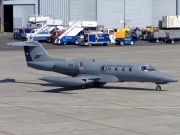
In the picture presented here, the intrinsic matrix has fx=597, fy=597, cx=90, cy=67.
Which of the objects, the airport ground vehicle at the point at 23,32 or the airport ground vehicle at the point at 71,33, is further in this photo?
the airport ground vehicle at the point at 23,32

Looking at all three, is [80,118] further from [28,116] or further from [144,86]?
[144,86]

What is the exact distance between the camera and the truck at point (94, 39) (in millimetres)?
88875

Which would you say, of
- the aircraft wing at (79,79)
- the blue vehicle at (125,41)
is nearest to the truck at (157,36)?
the blue vehicle at (125,41)

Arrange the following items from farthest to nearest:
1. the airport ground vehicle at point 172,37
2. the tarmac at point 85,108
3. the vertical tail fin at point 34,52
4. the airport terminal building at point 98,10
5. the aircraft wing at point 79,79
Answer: the airport terminal building at point 98,10 < the airport ground vehicle at point 172,37 < the vertical tail fin at point 34,52 < the aircraft wing at point 79,79 < the tarmac at point 85,108

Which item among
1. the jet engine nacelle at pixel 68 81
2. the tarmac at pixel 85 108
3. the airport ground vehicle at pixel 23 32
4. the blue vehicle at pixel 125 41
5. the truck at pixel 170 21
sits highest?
the truck at pixel 170 21

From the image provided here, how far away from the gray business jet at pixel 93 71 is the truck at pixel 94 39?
43.6 metres

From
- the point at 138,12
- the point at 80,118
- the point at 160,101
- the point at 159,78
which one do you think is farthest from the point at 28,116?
the point at 138,12

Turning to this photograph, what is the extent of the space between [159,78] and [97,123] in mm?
12087

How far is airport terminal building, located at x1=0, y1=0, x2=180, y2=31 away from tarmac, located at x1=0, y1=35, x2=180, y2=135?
192 feet

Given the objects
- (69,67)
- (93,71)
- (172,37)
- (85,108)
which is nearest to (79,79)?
(93,71)

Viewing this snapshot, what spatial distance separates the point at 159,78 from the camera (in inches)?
1609

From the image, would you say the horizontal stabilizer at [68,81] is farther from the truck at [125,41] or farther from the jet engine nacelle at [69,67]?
the truck at [125,41]

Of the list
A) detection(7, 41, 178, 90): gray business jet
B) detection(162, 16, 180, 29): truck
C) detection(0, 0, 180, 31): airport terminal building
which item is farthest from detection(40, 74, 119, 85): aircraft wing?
detection(162, 16, 180, 29): truck

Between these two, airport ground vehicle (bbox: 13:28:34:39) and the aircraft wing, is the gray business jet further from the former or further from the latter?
airport ground vehicle (bbox: 13:28:34:39)
